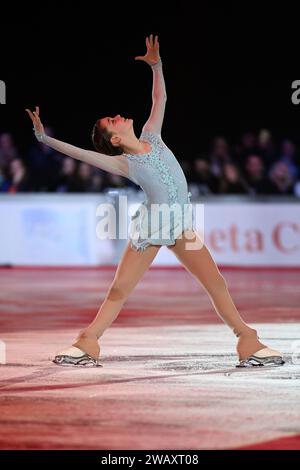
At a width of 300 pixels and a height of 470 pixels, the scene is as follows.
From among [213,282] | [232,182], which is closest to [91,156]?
[213,282]

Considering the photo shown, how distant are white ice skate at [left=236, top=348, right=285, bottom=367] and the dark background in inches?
492

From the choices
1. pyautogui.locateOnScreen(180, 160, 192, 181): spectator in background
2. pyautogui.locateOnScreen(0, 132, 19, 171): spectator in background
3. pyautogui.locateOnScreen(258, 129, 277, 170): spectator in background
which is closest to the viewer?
pyautogui.locateOnScreen(258, 129, 277, 170): spectator in background

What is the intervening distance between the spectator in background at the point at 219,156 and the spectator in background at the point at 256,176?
35cm

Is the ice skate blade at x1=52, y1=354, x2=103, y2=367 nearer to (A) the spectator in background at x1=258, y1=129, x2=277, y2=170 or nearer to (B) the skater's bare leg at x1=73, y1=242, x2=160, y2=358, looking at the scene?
(B) the skater's bare leg at x1=73, y1=242, x2=160, y2=358

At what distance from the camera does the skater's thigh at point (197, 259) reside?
6754 millimetres

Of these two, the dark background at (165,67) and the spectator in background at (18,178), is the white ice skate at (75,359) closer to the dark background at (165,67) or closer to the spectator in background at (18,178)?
the spectator in background at (18,178)

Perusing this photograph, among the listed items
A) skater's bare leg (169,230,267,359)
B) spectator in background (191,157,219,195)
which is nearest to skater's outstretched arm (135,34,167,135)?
skater's bare leg (169,230,267,359)

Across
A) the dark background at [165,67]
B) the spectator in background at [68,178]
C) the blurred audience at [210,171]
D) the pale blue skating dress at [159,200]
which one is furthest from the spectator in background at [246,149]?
the pale blue skating dress at [159,200]

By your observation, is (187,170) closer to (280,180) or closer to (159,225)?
(280,180)

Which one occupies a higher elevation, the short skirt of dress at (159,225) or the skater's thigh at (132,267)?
the short skirt of dress at (159,225)

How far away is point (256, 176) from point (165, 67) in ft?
13.1

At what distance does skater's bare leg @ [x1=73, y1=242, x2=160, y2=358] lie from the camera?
6.81 meters

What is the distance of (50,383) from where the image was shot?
614 centimetres

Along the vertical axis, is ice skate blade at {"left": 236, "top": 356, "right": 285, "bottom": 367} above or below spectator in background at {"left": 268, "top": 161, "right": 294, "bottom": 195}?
below
